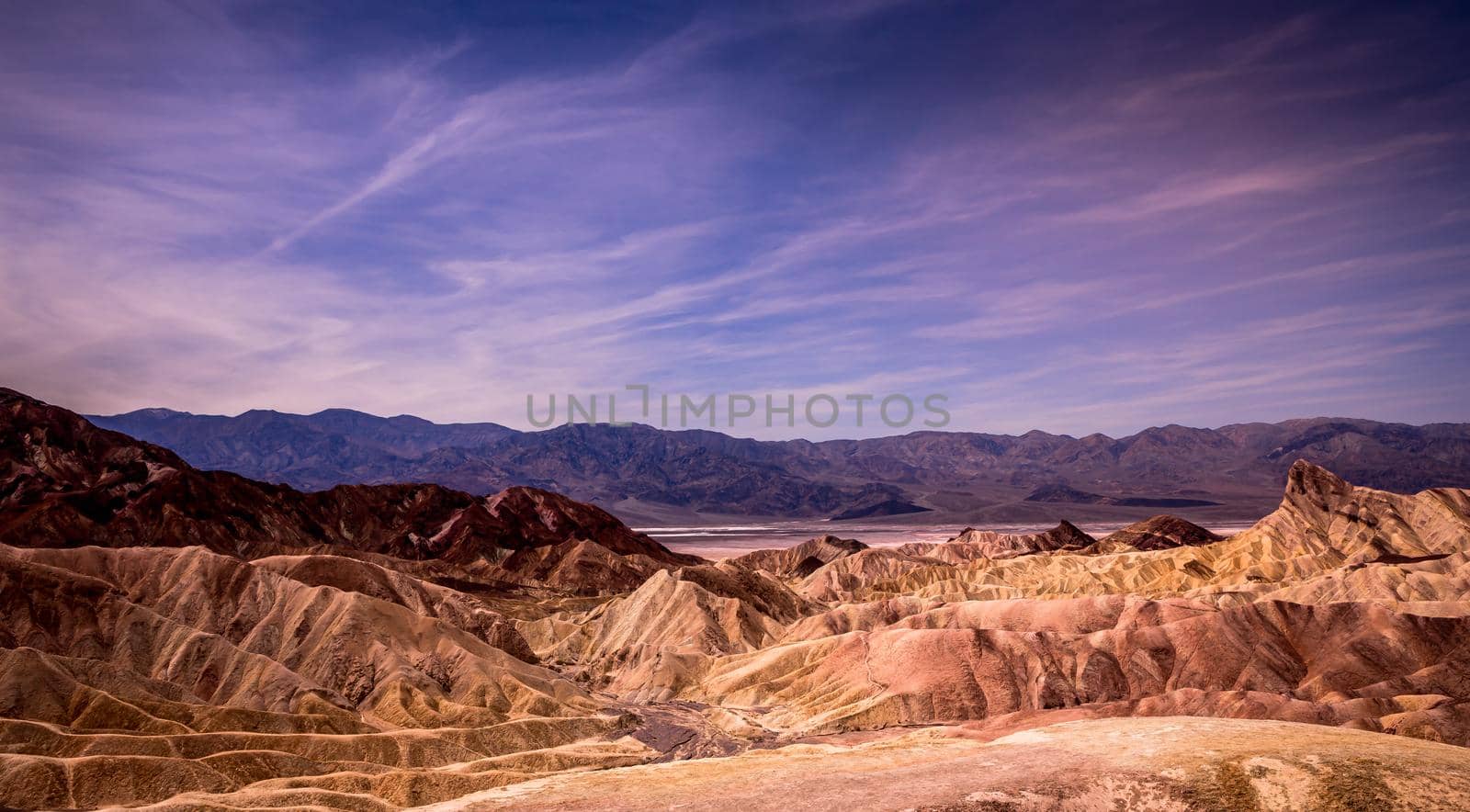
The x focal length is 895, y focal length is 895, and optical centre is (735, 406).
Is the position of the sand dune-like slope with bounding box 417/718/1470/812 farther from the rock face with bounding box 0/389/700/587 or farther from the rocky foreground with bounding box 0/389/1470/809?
the rock face with bounding box 0/389/700/587

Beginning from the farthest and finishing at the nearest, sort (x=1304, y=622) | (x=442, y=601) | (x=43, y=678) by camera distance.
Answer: (x=442, y=601) < (x=1304, y=622) < (x=43, y=678)

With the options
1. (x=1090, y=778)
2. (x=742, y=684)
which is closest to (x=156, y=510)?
(x=742, y=684)

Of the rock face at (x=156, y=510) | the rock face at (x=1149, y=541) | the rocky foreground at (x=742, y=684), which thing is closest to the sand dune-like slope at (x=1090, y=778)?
the rocky foreground at (x=742, y=684)

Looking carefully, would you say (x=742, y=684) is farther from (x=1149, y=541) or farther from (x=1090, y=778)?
(x=1149, y=541)

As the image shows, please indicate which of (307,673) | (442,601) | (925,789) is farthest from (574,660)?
(925,789)

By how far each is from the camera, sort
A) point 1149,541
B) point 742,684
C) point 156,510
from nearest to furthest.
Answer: point 742,684
point 156,510
point 1149,541

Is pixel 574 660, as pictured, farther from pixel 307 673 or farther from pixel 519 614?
pixel 307 673

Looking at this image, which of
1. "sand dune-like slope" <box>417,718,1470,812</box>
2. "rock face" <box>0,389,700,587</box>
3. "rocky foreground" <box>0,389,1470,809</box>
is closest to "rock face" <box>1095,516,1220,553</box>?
"rocky foreground" <box>0,389,1470,809</box>

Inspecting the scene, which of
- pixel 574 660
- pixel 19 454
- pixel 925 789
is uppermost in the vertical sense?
pixel 19 454
